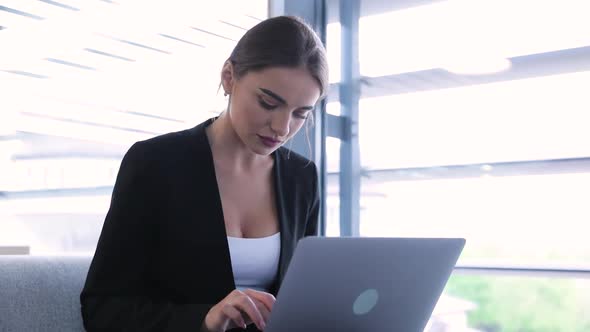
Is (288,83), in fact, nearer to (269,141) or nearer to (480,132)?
(269,141)

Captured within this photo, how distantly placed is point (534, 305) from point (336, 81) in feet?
6.58

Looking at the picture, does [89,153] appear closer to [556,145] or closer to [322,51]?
[322,51]

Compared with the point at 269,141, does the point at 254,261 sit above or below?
below

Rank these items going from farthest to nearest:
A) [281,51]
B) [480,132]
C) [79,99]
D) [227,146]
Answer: [480,132]
[79,99]
[227,146]
[281,51]

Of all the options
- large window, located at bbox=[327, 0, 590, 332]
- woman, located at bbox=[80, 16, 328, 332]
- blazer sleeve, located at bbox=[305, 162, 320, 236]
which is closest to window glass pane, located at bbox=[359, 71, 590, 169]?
large window, located at bbox=[327, 0, 590, 332]

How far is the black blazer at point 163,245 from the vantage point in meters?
1.30

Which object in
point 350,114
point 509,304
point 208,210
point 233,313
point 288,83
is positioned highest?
point 350,114

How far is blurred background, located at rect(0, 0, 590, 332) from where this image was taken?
6.23ft

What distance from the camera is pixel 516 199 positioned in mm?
2596

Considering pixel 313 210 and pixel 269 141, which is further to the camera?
pixel 313 210

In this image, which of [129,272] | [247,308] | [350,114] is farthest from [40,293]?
[350,114]

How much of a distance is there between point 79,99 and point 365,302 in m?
1.20

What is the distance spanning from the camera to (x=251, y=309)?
41.7 inches

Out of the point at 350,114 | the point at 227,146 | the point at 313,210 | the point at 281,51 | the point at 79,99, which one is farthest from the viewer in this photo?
the point at 350,114
